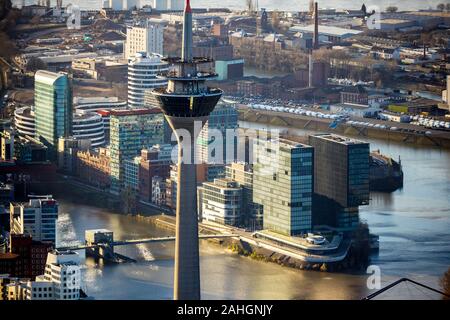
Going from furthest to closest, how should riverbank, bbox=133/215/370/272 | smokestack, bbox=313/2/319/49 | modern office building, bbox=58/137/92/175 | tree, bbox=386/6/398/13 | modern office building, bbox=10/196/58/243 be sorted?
1. tree, bbox=386/6/398/13
2. smokestack, bbox=313/2/319/49
3. modern office building, bbox=58/137/92/175
4. modern office building, bbox=10/196/58/243
5. riverbank, bbox=133/215/370/272

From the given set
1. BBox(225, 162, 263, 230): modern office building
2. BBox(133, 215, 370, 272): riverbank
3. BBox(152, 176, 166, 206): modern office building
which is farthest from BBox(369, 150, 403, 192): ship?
BBox(133, 215, 370, 272): riverbank

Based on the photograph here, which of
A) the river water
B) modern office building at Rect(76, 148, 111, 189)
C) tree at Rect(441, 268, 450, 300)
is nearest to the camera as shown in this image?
tree at Rect(441, 268, 450, 300)

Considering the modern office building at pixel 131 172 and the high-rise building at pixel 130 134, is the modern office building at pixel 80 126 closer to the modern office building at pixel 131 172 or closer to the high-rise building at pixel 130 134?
the high-rise building at pixel 130 134

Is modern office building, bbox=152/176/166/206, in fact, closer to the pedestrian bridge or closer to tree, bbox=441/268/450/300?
the pedestrian bridge

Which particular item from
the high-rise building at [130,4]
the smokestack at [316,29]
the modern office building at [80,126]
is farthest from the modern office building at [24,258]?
the high-rise building at [130,4]

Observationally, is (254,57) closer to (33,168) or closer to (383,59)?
(383,59)

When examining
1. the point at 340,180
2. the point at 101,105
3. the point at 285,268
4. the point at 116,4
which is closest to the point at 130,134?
the point at 101,105
